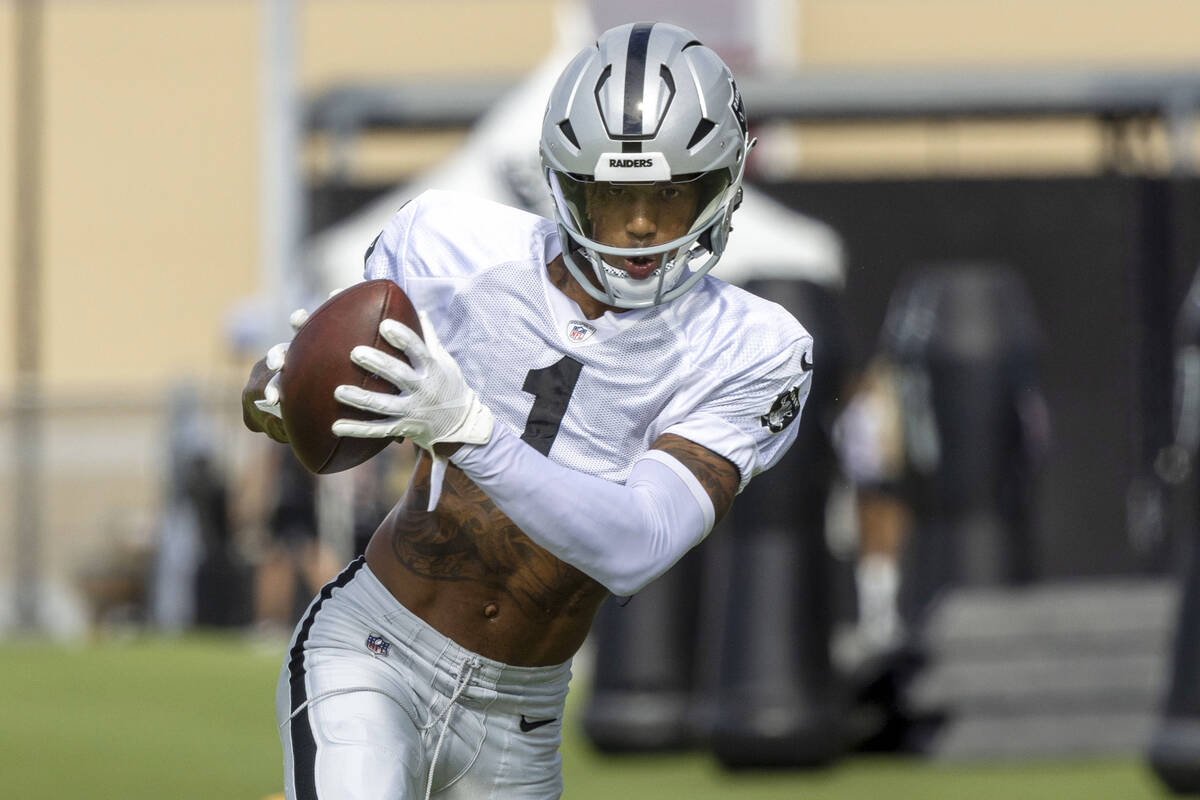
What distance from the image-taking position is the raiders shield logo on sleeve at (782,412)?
3.53 metres

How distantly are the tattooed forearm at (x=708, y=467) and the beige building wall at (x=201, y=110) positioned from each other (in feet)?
66.1

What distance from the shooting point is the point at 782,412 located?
356 cm

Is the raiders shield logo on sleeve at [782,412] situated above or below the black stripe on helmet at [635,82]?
below

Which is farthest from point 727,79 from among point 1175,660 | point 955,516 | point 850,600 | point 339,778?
point 850,600

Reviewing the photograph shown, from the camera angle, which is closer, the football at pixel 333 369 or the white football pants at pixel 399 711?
the football at pixel 333 369

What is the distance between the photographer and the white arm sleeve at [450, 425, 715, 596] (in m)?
2.98

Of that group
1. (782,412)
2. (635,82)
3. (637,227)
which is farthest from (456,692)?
(635,82)

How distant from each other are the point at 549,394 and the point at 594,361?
10 cm

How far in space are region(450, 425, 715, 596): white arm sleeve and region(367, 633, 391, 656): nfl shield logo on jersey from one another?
554 mm

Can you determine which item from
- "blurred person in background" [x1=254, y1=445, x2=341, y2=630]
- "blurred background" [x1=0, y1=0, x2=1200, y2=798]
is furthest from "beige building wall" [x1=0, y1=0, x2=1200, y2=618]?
"blurred person in background" [x1=254, y1=445, x2=341, y2=630]

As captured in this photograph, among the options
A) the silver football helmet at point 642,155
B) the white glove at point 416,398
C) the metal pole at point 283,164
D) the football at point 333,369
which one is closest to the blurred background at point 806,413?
the metal pole at point 283,164

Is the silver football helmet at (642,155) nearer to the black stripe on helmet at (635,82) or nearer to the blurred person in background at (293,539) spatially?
the black stripe on helmet at (635,82)

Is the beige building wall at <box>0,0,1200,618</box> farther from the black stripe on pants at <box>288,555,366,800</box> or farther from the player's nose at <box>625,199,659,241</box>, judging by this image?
the player's nose at <box>625,199,659,241</box>

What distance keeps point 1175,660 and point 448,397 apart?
15.4 feet
